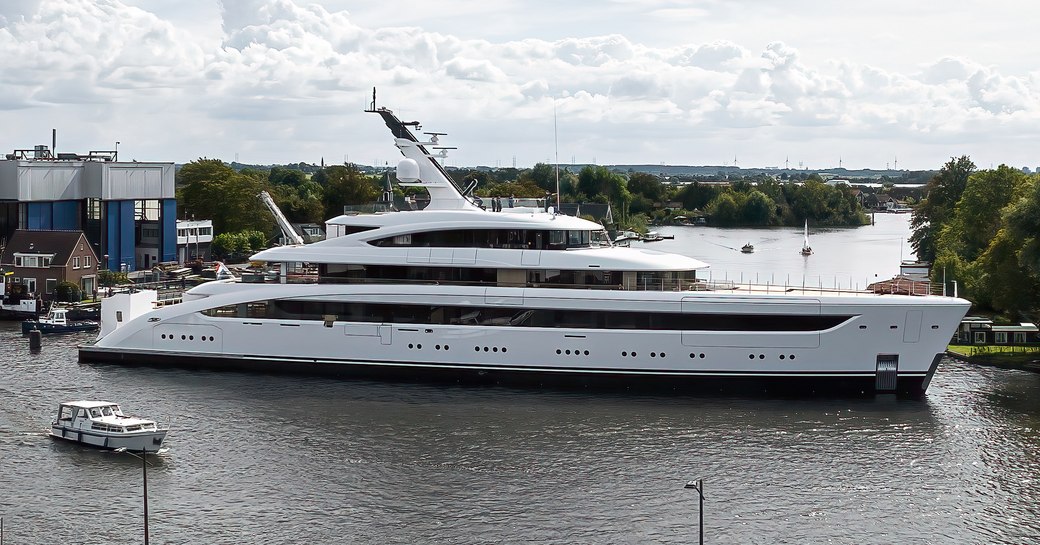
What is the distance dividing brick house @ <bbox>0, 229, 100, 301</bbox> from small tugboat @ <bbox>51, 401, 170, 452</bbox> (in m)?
23.5

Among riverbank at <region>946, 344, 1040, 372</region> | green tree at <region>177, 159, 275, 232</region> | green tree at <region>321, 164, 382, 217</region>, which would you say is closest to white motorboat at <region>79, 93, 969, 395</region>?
riverbank at <region>946, 344, 1040, 372</region>

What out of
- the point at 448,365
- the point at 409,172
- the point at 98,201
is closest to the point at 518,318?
the point at 448,365

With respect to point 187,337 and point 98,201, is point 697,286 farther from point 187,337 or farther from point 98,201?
point 98,201

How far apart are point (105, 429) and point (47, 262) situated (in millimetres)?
25280

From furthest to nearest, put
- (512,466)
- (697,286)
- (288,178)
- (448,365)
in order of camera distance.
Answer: (288,178) → (448,365) → (697,286) → (512,466)

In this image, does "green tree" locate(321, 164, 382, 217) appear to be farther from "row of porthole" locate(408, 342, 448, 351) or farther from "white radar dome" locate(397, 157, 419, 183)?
"row of porthole" locate(408, 342, 448, 351)

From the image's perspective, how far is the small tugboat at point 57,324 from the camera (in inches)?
1535

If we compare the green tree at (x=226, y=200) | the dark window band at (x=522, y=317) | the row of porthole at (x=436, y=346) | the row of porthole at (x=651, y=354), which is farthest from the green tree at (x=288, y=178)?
the row of porthole at (x=651, y=354)

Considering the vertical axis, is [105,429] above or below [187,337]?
below

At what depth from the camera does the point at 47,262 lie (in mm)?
46906

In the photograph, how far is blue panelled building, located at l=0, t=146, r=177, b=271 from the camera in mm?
52344

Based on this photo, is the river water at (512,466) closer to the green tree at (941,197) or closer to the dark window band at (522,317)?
the dark window band at (522,317)

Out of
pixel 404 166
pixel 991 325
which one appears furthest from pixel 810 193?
pixel 404 166

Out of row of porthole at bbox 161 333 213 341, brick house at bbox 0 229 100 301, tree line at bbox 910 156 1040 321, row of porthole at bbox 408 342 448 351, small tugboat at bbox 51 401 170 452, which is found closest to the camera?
small tugboat at bbox 51 401 170 452
